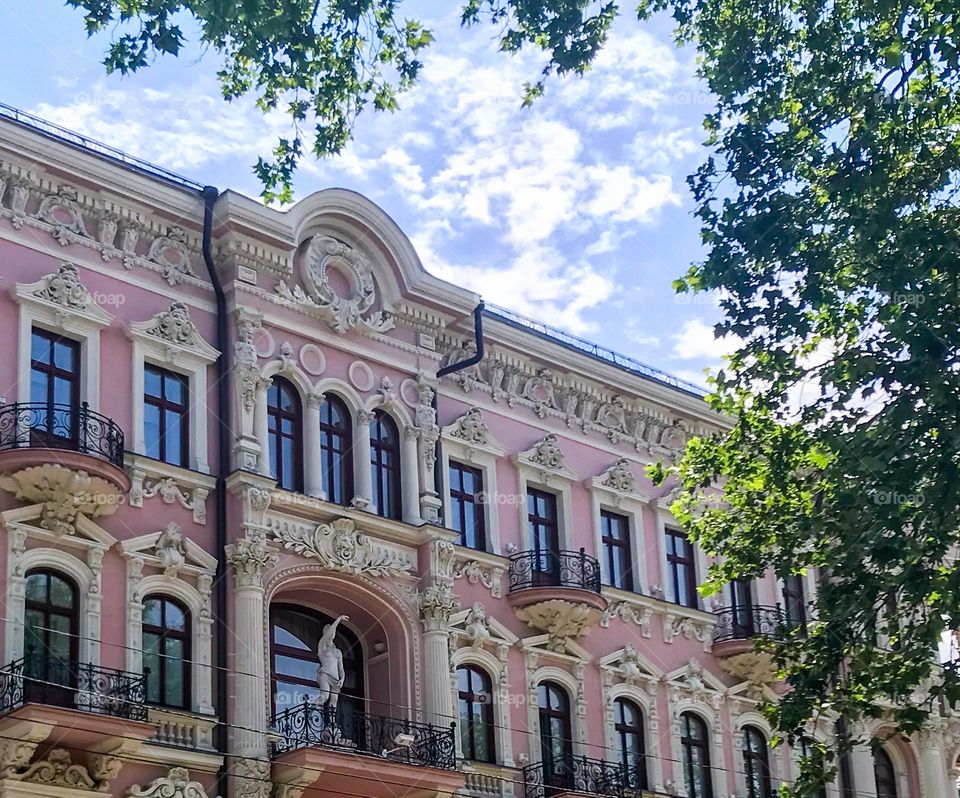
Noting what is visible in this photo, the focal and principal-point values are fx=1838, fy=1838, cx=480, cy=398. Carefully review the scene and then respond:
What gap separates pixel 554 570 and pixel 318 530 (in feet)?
17.5

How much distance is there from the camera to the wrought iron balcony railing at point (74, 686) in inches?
895

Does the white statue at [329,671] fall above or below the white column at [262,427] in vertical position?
below

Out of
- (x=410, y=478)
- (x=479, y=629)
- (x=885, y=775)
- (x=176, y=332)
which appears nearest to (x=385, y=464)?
(x=410, y=478)

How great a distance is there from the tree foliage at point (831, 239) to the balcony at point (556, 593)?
19.8 feet

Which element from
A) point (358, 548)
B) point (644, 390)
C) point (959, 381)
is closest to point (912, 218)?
point (959, 381)

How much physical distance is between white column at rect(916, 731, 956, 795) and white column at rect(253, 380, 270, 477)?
16242 mm

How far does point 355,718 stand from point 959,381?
1081 cm

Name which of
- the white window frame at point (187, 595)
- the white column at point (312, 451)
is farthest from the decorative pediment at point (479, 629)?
the white window frame at point (187, 595)

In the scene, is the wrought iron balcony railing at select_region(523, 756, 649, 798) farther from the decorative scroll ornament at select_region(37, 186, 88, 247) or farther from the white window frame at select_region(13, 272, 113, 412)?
the decorative scroll ornament at select_region(37, 186, 88, 247)

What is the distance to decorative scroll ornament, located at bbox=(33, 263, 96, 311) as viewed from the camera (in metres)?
25.3

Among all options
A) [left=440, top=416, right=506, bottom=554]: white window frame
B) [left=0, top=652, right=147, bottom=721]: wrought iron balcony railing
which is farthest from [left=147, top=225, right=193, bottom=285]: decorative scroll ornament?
[left=0, top=652, right=147, bottom=721]: wrought iron balcony railing

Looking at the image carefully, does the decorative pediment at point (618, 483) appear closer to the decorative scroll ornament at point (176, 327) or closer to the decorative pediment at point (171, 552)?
the decorative scroll ornament at point (176, 327)

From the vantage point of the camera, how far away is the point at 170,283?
88.8 ft

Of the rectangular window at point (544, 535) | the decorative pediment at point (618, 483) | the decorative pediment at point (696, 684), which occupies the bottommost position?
the decorative pediment at point (696, 684)
